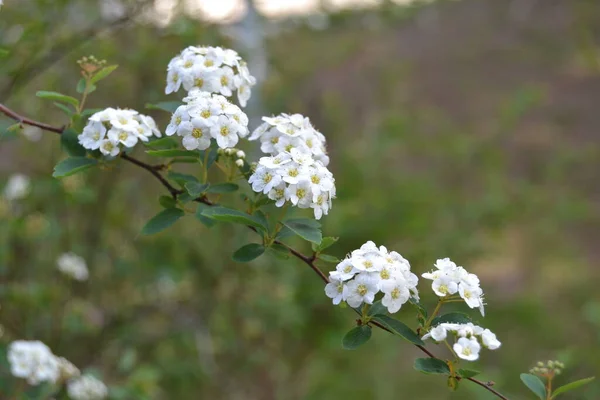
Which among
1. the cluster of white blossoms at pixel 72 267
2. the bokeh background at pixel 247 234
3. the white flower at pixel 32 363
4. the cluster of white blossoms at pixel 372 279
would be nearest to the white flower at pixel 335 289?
the cluster of white blossoms at pixel 372 279

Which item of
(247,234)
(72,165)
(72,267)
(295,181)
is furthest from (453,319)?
(247,234)

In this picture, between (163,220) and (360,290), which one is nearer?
(360,290)

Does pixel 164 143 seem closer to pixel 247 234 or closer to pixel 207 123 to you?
pixel 207 123

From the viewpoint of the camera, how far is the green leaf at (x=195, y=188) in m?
1.06

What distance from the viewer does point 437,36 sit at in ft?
26.5

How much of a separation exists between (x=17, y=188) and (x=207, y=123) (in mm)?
1728

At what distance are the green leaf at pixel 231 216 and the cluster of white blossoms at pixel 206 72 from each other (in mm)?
237

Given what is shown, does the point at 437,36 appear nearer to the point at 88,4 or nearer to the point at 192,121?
the point at 88,4

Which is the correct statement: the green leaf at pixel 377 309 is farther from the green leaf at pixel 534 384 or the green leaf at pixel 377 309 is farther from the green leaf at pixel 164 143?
the green leaf at pixel 164 143

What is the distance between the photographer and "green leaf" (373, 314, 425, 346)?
948mm

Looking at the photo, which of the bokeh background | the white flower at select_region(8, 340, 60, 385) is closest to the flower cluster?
the white flower at select_region(8, 340, 60, 385)

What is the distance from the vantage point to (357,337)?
967mm

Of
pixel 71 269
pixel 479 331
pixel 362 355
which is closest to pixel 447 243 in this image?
pixel 362 355

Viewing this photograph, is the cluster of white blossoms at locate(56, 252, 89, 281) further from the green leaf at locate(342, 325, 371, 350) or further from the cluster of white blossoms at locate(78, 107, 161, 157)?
the green leaf at locate(342, 325, 371, 350)
